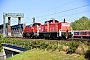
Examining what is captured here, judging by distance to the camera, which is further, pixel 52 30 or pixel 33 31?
pixel 33 31

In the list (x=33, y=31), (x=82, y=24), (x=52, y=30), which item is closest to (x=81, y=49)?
(x=52, y=30)

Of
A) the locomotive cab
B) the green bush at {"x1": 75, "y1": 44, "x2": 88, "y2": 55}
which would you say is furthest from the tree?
the green bush at {"x1": 75, "y1": 44, "x2": 88, "y2": 55}

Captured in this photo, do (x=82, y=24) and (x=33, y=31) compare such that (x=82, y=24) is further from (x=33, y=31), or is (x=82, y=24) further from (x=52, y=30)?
(x=52, y=30)

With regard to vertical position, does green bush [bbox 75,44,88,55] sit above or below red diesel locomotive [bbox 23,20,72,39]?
below

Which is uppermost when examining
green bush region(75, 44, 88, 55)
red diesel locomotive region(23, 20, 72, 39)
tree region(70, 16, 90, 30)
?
tree region(70, 16, 90, 30)

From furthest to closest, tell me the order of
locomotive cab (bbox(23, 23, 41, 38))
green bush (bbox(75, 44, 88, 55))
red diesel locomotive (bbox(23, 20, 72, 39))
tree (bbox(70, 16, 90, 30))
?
tree (bbox(70, 16, 90, 30)) → locomotive cab (bbox(23, 23, 41, 38)) → red diesel locomotive (bbox(23, 20, 72, 39)) → green bush (bbox(75, 44, 88, 55))

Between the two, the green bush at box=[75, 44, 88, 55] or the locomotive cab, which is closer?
the green bush at box=[75, 44, 88, 55]

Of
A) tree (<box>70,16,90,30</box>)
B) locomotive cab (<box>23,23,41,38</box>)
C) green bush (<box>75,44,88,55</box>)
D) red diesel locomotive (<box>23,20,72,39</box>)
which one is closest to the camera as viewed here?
green bush (<box>75,44,88,55</box>)

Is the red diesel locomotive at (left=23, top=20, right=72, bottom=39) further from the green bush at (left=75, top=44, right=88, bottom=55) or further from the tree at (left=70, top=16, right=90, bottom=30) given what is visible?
the tree at (left=70, top=16, right=90, bottom=30)

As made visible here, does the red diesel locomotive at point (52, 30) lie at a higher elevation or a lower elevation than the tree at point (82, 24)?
lower

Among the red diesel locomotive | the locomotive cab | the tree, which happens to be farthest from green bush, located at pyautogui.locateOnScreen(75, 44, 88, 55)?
the tree

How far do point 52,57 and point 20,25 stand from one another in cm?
4442

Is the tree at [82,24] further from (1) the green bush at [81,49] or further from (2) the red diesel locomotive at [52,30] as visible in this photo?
(1) the green bush at [81,49]

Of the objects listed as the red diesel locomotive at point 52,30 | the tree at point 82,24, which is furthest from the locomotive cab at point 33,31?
the tree at point 82,24
